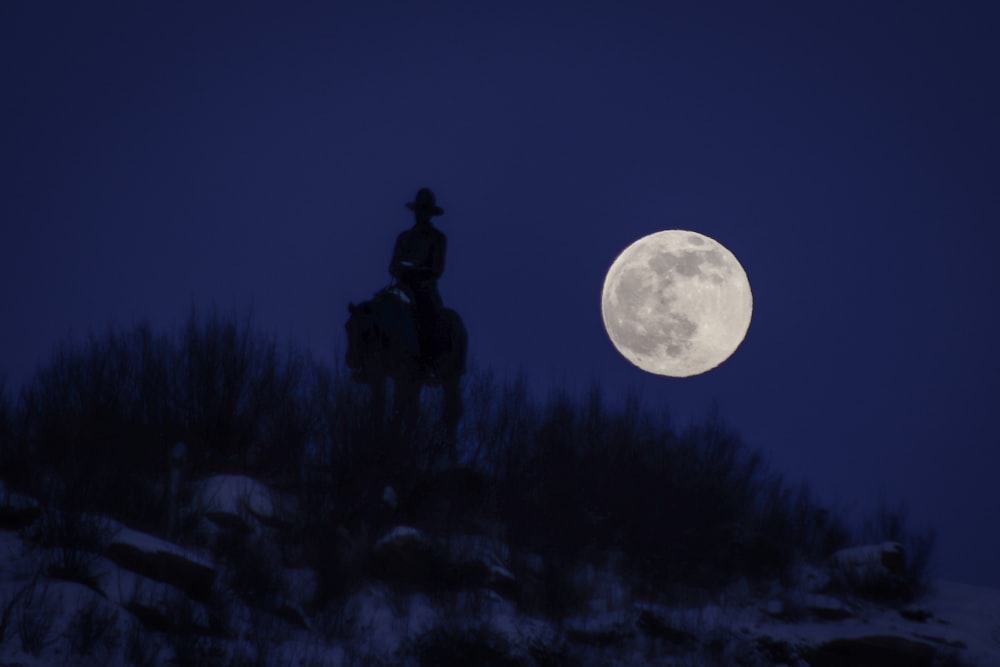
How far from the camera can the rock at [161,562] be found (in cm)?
812

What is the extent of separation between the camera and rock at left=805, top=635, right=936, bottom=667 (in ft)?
33.4

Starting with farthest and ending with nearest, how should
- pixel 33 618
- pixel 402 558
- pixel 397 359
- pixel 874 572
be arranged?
pixel 874 572
pixel 397 359
pixel 402 558
pixel 33 618

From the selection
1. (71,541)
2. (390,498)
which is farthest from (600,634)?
(71,541)

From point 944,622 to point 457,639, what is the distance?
20.9 feet

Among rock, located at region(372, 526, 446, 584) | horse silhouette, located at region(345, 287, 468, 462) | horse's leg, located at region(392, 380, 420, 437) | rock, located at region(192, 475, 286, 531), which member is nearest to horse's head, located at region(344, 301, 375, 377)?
horse silhouette, located at region(345, 287, 468, 462)

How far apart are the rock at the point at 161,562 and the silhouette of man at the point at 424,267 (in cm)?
458

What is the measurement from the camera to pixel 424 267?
12797mm

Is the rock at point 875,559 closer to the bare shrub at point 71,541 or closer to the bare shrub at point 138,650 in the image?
the bare shrub at point 138,650

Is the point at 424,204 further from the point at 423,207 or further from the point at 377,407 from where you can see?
the point at 377,407

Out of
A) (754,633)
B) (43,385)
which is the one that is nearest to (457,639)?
(754,633)

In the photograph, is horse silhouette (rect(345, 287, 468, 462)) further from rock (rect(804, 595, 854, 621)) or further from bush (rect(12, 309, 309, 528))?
rock (rect(804, 595, 854, 621))

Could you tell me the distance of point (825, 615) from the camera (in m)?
11.5

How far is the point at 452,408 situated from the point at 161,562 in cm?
511

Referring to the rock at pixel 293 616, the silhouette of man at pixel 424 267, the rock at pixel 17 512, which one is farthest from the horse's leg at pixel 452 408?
the rock at pixel 17 512
